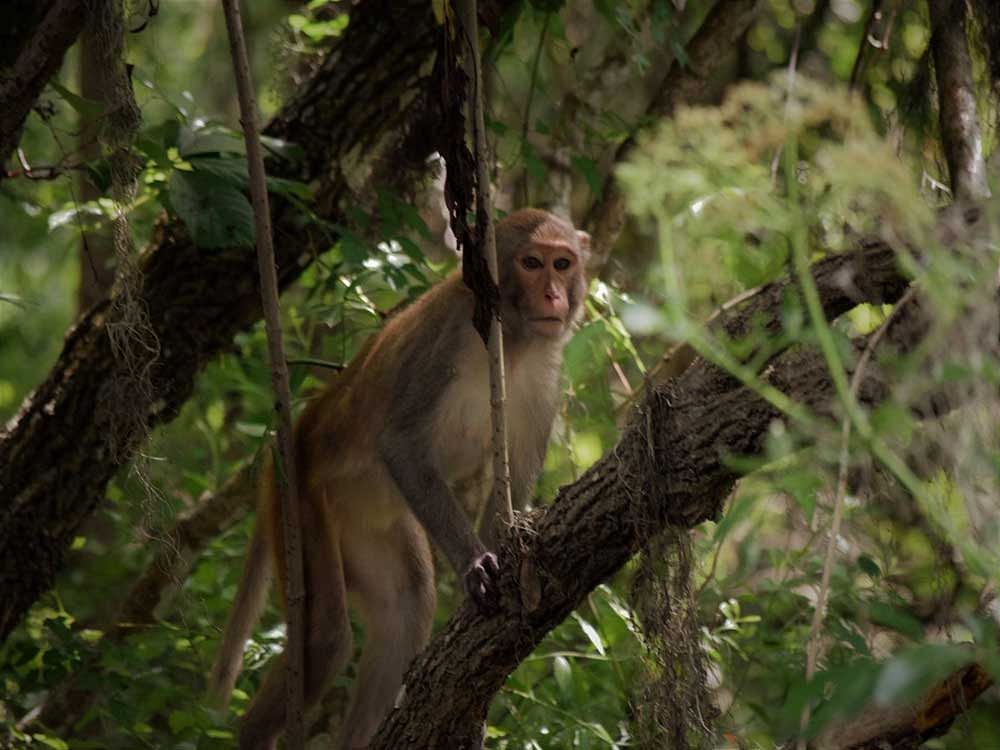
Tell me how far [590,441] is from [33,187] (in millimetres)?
3793

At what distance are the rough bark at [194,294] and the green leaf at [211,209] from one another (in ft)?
2.37

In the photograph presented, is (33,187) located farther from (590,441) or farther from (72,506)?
(590,441)

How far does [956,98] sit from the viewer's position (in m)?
4.23

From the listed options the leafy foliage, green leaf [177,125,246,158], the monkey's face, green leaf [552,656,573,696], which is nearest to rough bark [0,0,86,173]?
the leafy foliage

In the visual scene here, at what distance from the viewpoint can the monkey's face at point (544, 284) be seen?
4.52 m

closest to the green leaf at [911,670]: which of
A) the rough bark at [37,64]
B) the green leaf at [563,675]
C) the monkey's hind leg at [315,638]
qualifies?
the green leaf at [563,675]

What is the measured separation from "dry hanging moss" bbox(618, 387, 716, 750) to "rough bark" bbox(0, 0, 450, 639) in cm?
218

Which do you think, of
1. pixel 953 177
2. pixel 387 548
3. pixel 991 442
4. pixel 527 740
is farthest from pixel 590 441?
pixel 991 442

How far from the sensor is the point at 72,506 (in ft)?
16.3

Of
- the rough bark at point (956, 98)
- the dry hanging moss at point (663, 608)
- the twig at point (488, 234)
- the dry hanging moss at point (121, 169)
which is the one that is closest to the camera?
the dry hanging moss at point (663, 608)

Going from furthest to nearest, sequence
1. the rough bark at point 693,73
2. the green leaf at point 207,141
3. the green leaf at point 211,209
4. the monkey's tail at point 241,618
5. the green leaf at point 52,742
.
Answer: the rough bark at point 693,73
the monkey's tail at point 241,618
the green leaf at point 52,742
the green leaf at point 207,141
the green leaf at point 211,209

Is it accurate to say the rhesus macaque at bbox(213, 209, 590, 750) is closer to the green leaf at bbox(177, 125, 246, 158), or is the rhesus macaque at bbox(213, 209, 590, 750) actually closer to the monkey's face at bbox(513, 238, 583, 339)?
the monkey's face at bbox(513, 238, 583, 339)

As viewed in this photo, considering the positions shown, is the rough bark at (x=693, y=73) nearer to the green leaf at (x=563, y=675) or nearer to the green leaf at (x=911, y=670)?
the green leaf at (x=563, y=675)

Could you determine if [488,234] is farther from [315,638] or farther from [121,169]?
[315,638]
